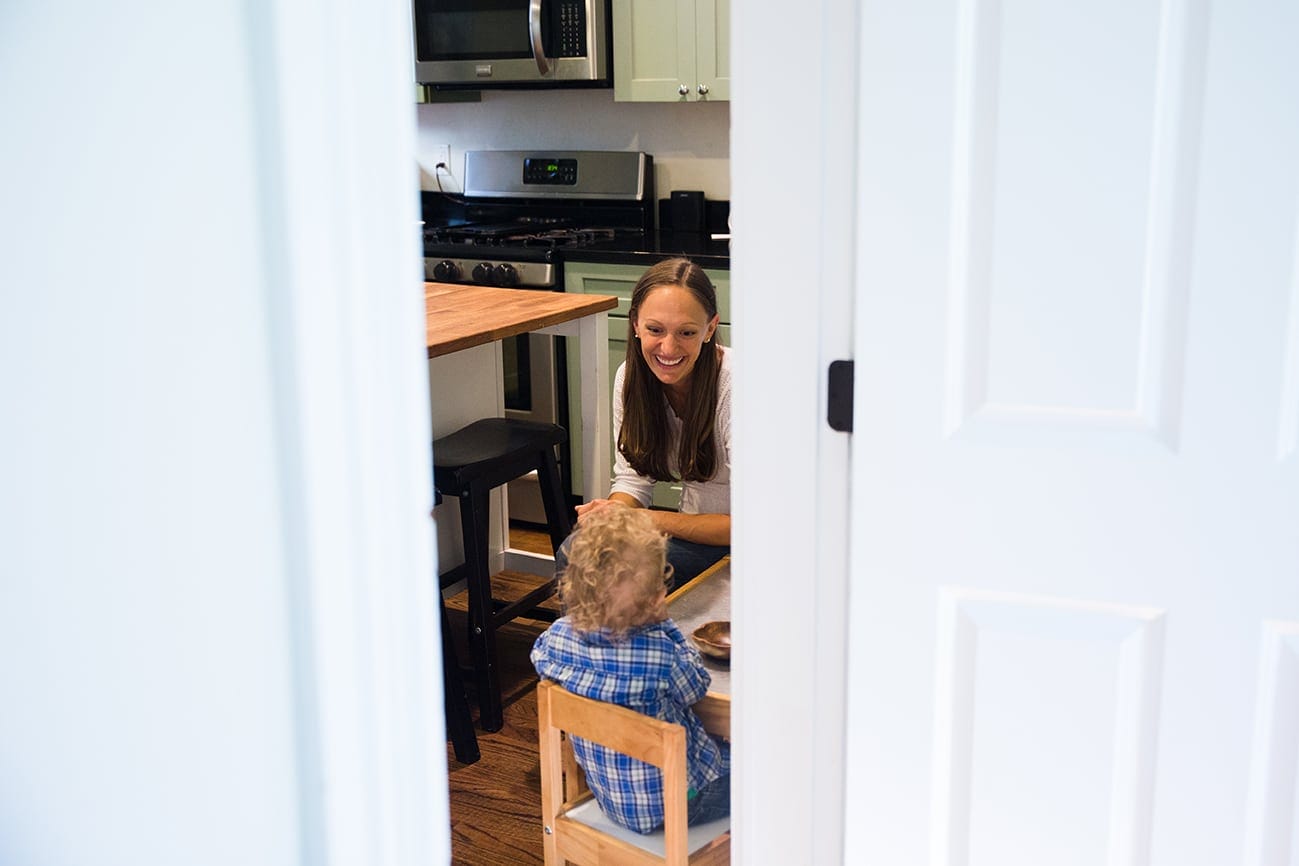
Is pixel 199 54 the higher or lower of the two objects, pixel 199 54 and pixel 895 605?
the higher

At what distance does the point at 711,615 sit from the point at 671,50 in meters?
2.58

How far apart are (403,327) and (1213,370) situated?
0.88 m

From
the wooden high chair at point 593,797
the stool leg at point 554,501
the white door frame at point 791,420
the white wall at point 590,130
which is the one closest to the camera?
the white door frame at point 791,420

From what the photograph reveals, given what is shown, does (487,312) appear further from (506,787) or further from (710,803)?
(710,803)

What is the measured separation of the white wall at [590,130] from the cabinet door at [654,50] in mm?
251

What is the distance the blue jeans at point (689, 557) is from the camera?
2672 millimetres

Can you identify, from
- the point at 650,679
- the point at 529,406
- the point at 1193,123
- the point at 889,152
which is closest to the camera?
the point at 1193,123

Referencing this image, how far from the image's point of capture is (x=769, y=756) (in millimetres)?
1560

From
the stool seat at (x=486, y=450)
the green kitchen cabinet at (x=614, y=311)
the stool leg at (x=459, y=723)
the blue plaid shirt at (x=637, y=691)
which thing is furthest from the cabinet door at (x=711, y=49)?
the blue plaid shirt at (x=637, y=691)

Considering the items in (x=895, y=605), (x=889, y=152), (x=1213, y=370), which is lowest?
(x=895, y=605)

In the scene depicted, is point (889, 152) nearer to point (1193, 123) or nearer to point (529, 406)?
point (1193, 123)

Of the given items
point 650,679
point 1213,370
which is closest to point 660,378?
point 650,679

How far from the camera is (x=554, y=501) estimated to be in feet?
10.9

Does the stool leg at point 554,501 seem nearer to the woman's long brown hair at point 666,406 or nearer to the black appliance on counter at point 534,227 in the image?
the woman's long brown hair at point 666,406
